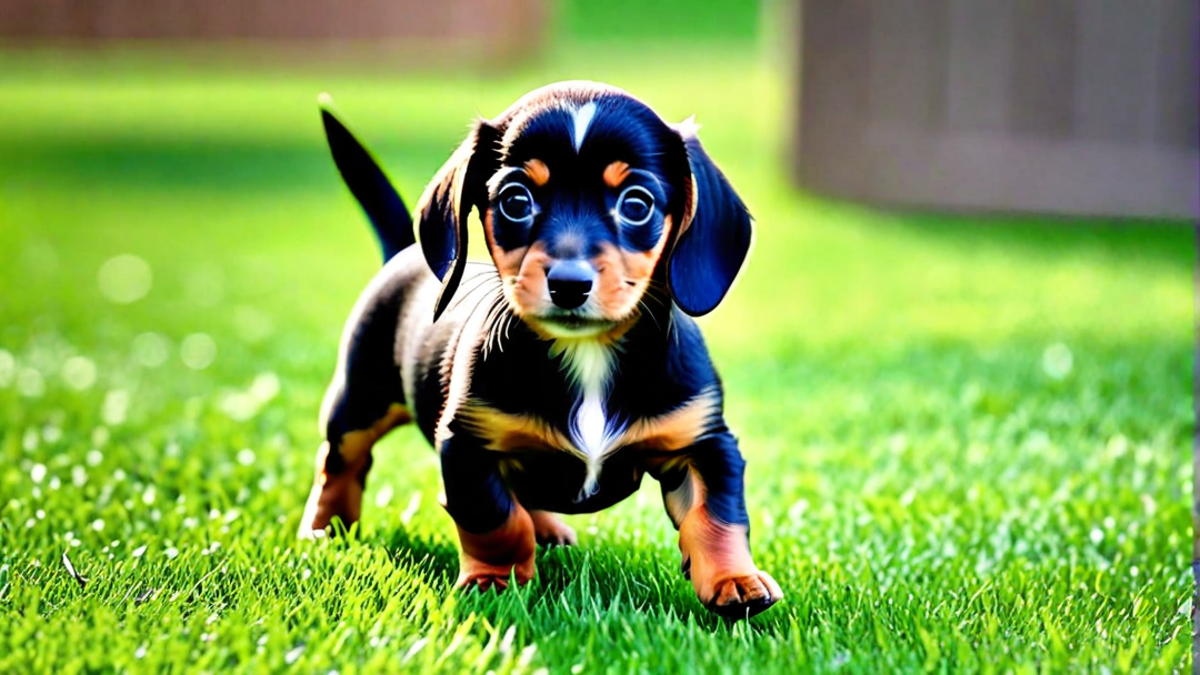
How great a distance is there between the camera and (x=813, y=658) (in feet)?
10.1

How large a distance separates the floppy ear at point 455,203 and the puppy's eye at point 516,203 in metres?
0.12

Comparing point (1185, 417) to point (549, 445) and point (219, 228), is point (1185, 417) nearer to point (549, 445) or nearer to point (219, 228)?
point (549, 445)

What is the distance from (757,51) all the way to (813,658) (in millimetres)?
23084

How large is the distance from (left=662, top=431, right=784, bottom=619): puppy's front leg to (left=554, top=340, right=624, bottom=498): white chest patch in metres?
0.20

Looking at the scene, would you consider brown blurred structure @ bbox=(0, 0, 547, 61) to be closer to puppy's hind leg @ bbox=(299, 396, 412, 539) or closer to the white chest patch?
puppy's hind leg @ bbox=(299, 396, 412, 539)

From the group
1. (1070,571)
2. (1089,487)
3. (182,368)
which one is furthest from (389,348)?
(182,368)

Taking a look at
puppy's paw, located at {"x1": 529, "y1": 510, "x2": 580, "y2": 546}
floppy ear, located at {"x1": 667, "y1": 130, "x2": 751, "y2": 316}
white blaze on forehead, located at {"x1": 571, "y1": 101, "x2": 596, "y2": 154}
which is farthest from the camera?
puppy's paw, located at {"x1": 529, "y1": 510, "x2": 580, "y2": 546}

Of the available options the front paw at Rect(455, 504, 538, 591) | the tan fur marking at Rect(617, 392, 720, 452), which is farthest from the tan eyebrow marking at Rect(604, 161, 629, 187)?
the front paw at Rect(455, 504, 538, 591)

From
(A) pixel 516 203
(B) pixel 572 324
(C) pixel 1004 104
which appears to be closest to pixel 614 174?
(A) pixel 516 203

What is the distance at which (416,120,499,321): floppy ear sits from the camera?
3.13 m

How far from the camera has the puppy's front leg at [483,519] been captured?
10.6 ft

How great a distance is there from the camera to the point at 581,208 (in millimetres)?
2953

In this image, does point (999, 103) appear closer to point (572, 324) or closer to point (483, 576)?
point (483, 576)

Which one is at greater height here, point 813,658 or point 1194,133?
point 1194,133
